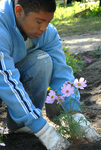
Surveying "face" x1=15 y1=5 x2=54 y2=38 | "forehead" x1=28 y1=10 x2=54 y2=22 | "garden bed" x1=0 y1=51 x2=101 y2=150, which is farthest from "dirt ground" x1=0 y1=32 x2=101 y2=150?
"forehead" x1=28 y1=10 x2=54 y2=22

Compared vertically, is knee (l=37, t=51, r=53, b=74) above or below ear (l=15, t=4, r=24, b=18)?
below

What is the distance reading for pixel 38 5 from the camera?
81.8 inches

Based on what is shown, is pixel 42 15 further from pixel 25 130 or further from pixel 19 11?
pixel 25 130

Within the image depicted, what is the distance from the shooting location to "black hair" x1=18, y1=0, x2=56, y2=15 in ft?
6.80

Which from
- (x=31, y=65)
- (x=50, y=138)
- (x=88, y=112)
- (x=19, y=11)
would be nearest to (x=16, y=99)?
(x=50, y=138)

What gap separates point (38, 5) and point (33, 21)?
0.13 meters

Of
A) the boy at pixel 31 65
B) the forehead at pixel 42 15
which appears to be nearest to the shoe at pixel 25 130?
the boy at pixel 31 65

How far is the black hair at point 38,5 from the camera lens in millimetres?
2072

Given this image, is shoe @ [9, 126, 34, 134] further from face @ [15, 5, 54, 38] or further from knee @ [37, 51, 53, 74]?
face @ [15, 5, 54, 38]

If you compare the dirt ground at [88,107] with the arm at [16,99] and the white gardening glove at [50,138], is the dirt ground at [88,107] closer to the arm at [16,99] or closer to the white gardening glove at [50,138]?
the white gardening glove at [50,138]

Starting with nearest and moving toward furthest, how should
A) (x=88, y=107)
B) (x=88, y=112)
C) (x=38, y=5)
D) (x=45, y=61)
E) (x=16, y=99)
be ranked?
(x=16, y=99) < (x=38, y=5) < (x=45, y=61) < (x=88, y=112) < (x=88, y=107)

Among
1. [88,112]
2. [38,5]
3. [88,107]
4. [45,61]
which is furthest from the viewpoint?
[88,107]

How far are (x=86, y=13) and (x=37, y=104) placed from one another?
8562mm

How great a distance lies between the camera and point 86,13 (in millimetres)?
10562
